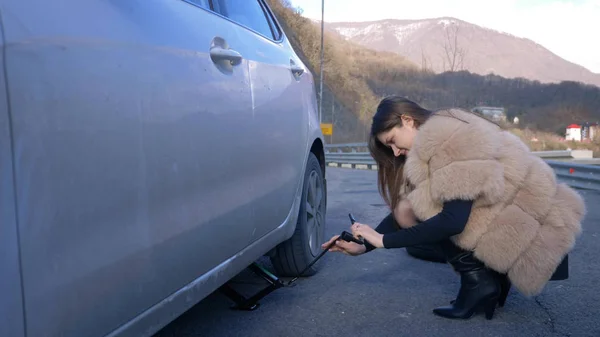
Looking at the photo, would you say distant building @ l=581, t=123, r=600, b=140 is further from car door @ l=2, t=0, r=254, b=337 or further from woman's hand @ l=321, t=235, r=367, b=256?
car door @ l=2, t=0, r=254, b=337

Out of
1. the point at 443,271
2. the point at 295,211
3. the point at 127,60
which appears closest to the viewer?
the point at 127,60

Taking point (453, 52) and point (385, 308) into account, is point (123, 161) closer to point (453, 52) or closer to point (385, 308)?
point (385, 308)

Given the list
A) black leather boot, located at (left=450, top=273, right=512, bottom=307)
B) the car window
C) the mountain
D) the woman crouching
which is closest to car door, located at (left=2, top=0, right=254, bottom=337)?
the car window

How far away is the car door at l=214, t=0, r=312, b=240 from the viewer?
104 inches

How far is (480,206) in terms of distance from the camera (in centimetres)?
281

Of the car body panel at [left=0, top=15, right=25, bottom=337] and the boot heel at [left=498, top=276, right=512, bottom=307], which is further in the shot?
the boot heel at [left=498, top=276, right=512, bottom=307]

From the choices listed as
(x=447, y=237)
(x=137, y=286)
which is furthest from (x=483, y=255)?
(x=137, y=286)

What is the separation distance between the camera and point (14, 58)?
121cm

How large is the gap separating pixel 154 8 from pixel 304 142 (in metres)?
1.72

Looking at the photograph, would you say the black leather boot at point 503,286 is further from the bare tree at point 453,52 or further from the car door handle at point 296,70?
the bare tree at point 453,52

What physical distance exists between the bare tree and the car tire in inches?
2689

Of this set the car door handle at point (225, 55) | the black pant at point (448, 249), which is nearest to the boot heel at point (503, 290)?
the black pant at point (448, 249)

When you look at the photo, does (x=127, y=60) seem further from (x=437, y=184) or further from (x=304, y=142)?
(x=304, y=142)

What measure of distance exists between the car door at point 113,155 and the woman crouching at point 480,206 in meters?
0.98
